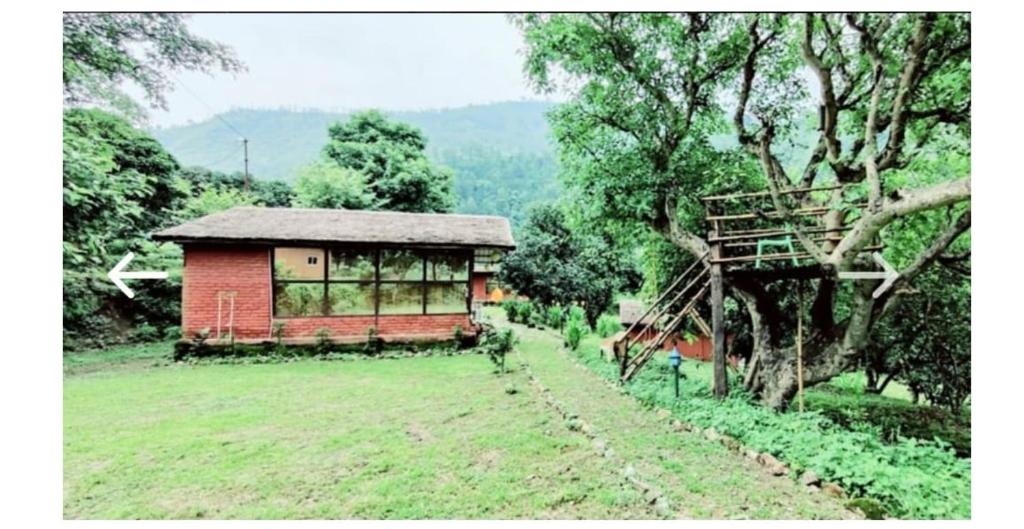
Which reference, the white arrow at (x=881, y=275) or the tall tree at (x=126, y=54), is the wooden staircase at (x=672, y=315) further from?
the tall tree at (x=126, y=54)

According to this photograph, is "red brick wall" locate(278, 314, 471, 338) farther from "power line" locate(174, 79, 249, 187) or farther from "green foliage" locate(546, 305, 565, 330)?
"green foliage" locate(546, 305, 565, 330)

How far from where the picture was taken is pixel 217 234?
18.5 ft

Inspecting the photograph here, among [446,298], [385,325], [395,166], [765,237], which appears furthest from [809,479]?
[395,166]

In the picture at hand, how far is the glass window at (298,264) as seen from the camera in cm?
614

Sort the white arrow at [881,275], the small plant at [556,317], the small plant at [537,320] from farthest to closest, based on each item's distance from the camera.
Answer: the small plant at [537,320] < the small plant at [556,317] < the white arrow at [881,275]

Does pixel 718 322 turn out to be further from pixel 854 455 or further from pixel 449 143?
pixel 449 143

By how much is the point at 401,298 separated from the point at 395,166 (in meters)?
2.35

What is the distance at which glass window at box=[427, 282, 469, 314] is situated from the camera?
691cm

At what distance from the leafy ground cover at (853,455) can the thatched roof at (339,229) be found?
12.3 ft

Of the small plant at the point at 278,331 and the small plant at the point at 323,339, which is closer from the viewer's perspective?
the small plant at the point at 278,331

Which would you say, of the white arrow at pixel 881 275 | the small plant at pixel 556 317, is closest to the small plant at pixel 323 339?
the small plant at pixel 556 317

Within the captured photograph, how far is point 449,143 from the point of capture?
4891 millimetres
